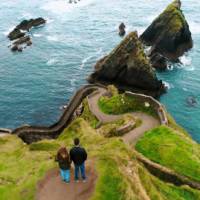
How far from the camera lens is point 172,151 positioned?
138 ft

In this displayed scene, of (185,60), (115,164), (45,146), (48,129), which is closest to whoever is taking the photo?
(115,164)

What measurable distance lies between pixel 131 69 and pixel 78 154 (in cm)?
5718

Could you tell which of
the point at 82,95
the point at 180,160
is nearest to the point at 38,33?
the point at 82,95

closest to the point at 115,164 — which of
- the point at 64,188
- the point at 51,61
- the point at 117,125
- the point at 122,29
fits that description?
the point at 64,188

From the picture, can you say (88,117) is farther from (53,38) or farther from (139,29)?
(139,29)

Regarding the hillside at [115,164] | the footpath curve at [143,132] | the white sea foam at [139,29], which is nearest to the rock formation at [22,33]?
the white sea foam at [139,29]

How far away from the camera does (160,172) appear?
39406 mm

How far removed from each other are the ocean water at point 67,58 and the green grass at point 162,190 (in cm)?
3079

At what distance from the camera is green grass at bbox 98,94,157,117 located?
6108 cm

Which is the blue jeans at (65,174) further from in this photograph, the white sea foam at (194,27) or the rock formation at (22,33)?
the white sea foam at (194,27)

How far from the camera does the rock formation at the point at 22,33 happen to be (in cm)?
11179

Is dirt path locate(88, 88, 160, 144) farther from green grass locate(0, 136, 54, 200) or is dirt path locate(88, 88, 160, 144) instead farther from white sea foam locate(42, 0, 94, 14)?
white sea foam locate(42, 0, 94, 14)

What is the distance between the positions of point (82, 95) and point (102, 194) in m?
47.9

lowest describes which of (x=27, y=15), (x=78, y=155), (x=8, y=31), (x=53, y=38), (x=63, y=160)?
(x=27, y=15)
